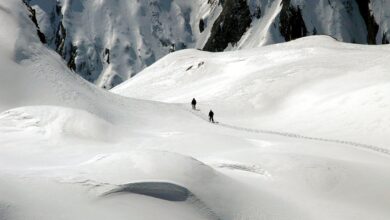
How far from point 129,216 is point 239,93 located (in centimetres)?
3290

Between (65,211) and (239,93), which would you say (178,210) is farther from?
(239,93)

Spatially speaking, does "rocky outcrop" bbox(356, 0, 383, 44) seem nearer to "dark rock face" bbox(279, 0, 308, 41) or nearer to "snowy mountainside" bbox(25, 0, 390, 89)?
"dark rock face" bbox(279, 0, 308, 41)

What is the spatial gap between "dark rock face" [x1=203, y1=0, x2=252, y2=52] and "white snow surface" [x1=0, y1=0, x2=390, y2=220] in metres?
A: 106

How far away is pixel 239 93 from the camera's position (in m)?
44.6

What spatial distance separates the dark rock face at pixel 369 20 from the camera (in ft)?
408

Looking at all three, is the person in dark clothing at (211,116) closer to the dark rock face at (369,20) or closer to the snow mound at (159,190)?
the snow mound at (159,190)

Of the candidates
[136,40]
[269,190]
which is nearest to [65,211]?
[269,190]

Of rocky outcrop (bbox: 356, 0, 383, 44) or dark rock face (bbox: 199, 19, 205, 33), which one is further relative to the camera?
dark rock face (bbox: 199, 19, 205, 33)

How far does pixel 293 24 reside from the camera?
135 metres

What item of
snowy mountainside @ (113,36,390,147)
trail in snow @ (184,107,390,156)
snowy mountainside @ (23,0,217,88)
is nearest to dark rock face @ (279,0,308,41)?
snowy mountainside @ (23,0,217,88)

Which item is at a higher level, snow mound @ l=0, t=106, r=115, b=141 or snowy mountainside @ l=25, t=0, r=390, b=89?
snowy mountainside @ l=25, t=0, r=390, b=89

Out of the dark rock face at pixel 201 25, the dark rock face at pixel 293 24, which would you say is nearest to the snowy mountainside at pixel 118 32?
the dark rock face at pixel 201 25

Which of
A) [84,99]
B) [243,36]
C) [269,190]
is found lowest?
[269,190]

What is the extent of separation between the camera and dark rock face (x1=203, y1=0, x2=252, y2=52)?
6161 inches
